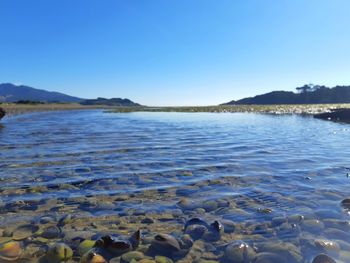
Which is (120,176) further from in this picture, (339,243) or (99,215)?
(339,243)

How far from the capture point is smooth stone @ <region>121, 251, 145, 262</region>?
4918 mm

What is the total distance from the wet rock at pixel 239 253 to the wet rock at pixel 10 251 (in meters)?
3.20

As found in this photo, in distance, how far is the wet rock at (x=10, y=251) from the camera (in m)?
4.91

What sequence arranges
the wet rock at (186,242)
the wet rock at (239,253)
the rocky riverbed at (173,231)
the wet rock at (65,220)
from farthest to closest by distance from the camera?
the wet rock at (65,220) < the wet rock at (186,242) < the rocky riverbed at (173,231) < the wet rock at (239,253)

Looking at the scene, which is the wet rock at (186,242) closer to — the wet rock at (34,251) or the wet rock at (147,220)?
the wet rock at (147,220)

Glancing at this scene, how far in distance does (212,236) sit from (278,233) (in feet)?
3.87

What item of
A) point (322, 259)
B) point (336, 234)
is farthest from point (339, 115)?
point (322, 259)

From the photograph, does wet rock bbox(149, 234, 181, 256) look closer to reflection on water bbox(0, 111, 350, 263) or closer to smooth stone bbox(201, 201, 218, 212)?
reflection on water bbox(0, 111, 350, 263)

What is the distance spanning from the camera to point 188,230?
19.3ft

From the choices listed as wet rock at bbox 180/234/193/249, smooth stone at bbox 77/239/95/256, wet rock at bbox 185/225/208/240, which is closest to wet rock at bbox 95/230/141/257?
smooth stone at bbox 77/239/95/256

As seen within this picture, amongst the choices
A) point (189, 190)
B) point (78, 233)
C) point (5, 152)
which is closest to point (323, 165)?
point (189, 190)

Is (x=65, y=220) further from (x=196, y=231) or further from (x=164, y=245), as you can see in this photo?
(x=196, y=231)

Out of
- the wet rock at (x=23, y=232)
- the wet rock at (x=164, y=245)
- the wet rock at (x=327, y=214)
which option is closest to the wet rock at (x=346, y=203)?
the wet rock at (x=327, y=214)

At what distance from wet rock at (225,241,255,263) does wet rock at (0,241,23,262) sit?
320 cm
